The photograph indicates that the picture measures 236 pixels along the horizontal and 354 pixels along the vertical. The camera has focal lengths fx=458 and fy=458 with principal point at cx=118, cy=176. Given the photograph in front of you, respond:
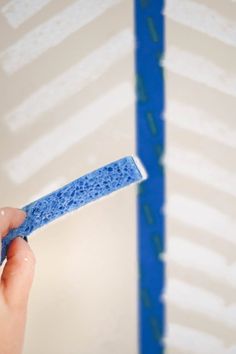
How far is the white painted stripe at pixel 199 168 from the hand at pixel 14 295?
37cm

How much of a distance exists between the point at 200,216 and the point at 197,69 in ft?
0.94

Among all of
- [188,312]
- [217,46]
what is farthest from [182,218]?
[217,46]

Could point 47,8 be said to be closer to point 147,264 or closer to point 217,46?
point 217,46

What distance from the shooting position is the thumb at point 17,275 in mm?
585

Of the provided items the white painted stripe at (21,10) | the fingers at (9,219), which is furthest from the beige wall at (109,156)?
the fingers at (9,219)

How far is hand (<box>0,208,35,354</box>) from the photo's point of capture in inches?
22.5

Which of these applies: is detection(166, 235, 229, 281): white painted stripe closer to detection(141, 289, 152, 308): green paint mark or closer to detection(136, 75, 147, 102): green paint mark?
detection(141, 289, 152, 308): green paint mark

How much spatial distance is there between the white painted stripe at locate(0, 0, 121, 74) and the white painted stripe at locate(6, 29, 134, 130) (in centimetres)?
6

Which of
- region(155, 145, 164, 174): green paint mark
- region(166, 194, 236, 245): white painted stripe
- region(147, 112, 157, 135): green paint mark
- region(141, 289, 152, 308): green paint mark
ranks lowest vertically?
region(141, 289, 152, 308): green paint mark

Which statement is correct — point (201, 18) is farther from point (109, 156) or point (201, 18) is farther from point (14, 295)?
point (14, 295)

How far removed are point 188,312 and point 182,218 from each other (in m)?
0.20

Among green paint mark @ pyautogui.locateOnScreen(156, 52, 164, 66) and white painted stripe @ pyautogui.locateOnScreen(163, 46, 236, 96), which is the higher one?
green paint mark @ pyautogui.locateOnScreen(156, 52, 164, 66)

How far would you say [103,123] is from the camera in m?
0.89

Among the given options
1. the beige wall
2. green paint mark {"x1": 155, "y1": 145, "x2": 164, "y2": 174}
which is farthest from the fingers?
green paint mark {"x1": 155, "y1": 145, "x2": 164, "y2": 174}
